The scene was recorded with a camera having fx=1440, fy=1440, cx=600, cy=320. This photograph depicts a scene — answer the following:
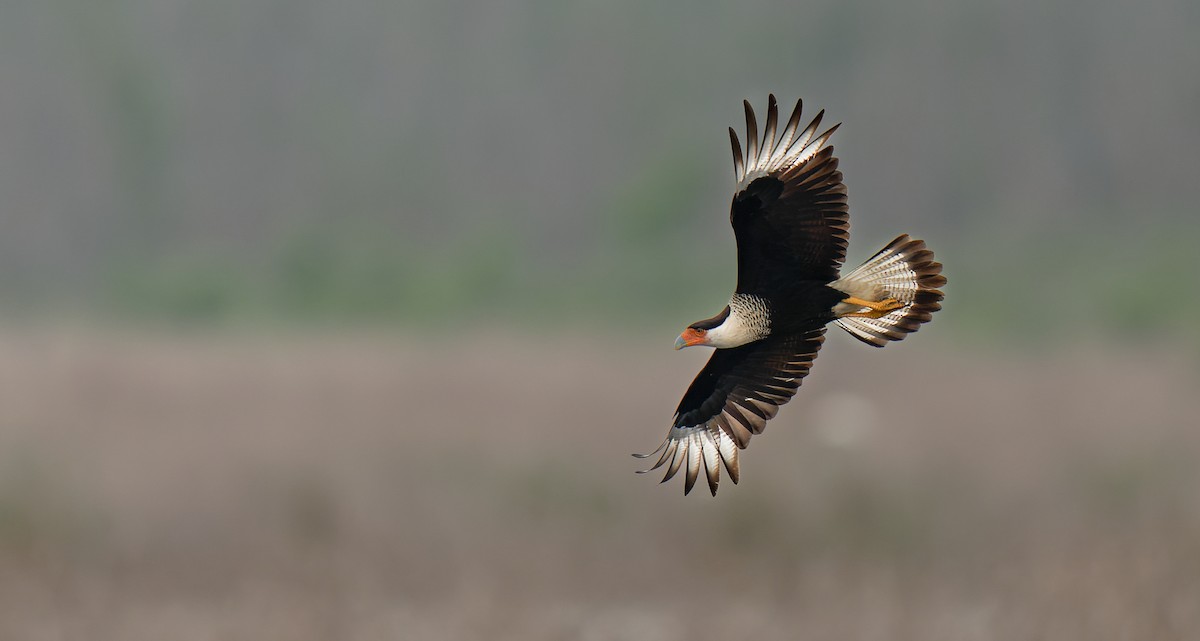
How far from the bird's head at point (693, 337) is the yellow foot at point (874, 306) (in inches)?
5.5

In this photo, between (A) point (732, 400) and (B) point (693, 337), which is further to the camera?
(A) point (732, 400)

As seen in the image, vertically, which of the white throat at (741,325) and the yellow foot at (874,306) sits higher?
the yellow foot at (874,306)

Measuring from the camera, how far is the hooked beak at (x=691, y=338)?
4.40 feet

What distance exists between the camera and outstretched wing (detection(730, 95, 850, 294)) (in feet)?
4.64

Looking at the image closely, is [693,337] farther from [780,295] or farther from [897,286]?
[897,286]

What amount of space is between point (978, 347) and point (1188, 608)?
458 centimetres

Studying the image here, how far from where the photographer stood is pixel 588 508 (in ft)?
41.3

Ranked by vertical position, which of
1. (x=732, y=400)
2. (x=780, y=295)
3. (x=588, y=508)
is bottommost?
(x=588, y=508)

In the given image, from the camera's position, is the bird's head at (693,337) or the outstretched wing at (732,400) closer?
the bird's head at (693,337)

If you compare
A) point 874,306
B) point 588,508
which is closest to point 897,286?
point 874,306

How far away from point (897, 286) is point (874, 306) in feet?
0.35

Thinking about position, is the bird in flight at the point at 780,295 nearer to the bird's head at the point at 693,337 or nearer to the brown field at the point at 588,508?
the bird's head at the point at 693,337

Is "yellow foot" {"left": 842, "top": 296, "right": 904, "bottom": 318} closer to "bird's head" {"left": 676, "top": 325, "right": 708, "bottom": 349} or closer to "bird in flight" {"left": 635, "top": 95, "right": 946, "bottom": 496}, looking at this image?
"bird in flight" {"left": 635, "top": 95, "right": 946, "bottom": 496}

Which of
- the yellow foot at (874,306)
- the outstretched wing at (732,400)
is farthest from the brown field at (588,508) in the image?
the yellow foot at (874,306)
